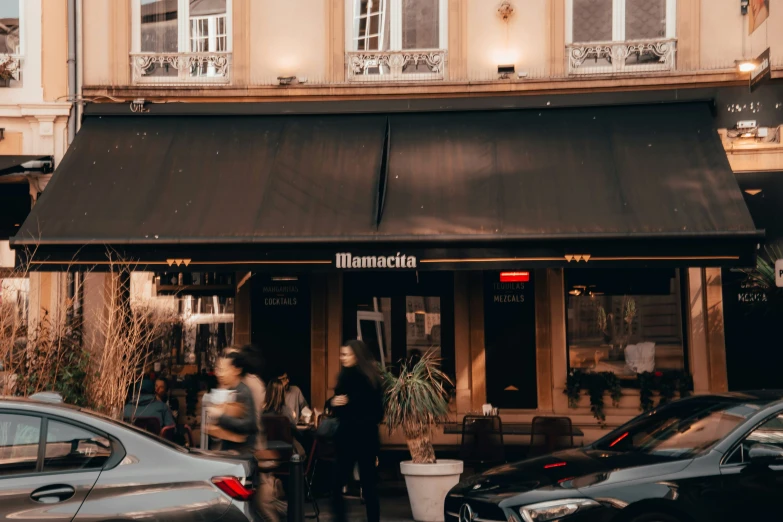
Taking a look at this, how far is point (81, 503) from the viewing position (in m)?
5.70

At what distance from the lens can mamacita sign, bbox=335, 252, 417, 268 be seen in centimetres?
1096

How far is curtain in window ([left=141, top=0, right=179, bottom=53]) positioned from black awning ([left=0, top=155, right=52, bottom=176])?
2220 mm

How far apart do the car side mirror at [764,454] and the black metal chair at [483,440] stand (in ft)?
18.9

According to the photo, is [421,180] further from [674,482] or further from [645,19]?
[674,482]

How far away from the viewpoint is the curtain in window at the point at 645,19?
520 inches

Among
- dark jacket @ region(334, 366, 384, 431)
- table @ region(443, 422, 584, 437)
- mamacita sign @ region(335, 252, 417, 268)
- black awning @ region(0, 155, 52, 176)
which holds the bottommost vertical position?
table @ region(443, 422, 584, 437)

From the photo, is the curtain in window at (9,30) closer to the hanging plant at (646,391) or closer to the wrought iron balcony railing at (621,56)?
the wrought iron balcony railing at (621,56)

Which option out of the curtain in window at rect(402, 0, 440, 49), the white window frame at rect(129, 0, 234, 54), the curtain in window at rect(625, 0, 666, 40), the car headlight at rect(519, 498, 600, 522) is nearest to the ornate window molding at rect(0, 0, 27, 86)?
the white window frame at rect(129, 0, 234, 54)

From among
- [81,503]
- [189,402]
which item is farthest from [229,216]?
[81,503]

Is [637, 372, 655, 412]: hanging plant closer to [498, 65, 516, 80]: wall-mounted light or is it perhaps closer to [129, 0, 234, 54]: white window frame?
[498, 65, 516, 80]: wall-mounted light

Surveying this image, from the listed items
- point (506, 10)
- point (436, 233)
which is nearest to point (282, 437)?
point (436, 233)

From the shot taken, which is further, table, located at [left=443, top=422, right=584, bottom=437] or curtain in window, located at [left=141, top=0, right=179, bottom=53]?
curtain in window, located at [left=141, top=0, right=179, bottom=53]

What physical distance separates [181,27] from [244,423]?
7.69 metres

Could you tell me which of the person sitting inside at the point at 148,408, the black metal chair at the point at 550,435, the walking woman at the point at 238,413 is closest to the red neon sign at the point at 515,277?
the black metal chair at the point at 550,435
